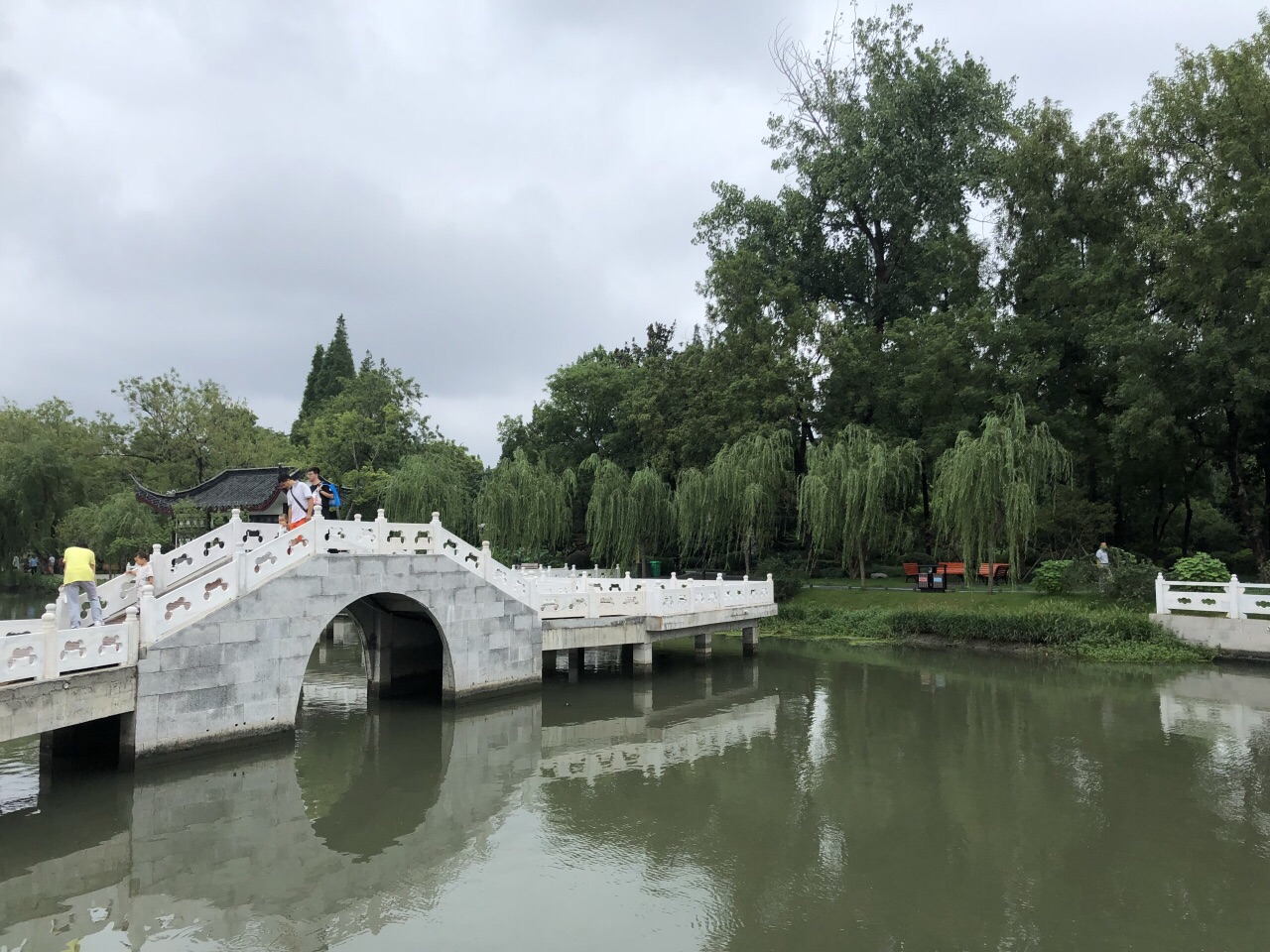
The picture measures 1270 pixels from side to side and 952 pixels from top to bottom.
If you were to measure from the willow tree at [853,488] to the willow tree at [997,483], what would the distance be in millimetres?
1589

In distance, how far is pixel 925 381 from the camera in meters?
24.2

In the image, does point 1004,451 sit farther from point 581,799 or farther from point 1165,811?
point 581,799

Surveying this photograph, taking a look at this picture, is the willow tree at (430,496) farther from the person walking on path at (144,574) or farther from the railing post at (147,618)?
the railing post at (147,618)

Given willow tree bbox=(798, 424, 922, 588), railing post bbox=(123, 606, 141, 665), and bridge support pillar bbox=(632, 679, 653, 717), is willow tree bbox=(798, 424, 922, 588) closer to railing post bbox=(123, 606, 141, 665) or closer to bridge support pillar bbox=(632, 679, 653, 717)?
bridge support pillar bbox=(632, 679, 653, 717)

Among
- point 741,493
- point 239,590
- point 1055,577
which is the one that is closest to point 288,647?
point 239,590

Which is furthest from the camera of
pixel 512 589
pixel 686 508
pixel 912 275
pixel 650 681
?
pixel 912 275

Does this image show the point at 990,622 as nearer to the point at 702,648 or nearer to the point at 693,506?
the point at 702,648

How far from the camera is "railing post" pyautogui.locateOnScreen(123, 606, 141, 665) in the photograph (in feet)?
28.2

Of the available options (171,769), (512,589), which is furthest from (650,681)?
(171,769)

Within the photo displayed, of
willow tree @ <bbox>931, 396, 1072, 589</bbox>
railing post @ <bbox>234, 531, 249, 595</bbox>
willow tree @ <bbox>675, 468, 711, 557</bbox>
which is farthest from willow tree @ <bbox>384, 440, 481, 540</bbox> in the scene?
railing post @ <bbox>234, 531, 249, 595</bbox>

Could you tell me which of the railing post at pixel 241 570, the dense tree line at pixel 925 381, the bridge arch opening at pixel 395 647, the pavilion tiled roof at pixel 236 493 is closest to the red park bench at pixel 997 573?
the dense tree line at pixel 925 381

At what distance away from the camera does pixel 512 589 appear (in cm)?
1349

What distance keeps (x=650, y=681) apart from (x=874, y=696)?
4125 mm

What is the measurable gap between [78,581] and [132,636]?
105 cm
